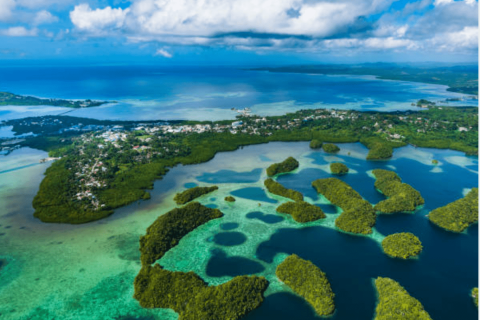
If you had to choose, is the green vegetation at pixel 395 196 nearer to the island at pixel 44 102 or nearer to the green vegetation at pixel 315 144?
the green vegetation at pixel 315 144

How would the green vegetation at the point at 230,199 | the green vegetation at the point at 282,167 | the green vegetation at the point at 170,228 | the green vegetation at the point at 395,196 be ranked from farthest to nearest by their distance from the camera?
the green vegetation at the point at 282,167 < the green vegetation at the point at 230,199 < the green vegetation at the point at 395,196 < the green vegetation at the point at 170,228

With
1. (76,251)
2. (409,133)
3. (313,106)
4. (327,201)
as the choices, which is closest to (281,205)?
(327,201)

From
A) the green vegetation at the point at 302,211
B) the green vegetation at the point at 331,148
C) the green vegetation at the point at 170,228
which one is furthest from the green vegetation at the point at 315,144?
the green vegetation at the point at 170,228

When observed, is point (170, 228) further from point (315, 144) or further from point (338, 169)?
point (315, 144)

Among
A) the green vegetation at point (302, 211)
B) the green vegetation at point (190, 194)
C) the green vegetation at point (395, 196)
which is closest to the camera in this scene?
the green vegetation at point (302, 211)

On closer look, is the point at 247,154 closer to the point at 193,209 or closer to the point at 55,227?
the point at 193,209

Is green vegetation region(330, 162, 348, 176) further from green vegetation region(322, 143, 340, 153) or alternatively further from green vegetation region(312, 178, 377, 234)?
green vegetation region(322, 143, 340, 153)
